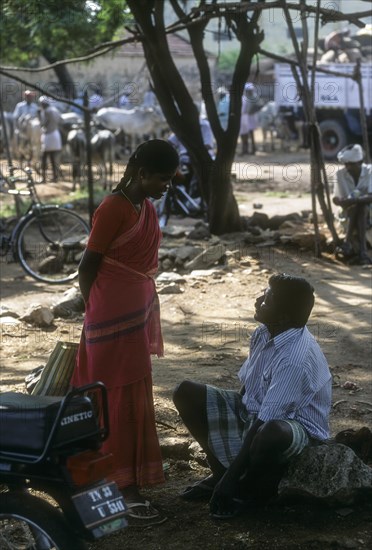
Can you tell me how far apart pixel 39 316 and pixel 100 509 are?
464cm

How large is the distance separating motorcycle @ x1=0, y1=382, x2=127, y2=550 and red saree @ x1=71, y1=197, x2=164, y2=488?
1021 millimetres

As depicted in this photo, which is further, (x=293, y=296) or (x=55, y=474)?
(x=293, y=296)

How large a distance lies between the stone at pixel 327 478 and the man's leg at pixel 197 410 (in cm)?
31

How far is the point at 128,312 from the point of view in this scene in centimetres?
389

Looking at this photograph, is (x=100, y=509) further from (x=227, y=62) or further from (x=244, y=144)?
(x=227, y=62)

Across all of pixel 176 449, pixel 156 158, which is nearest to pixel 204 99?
pixel 176 449

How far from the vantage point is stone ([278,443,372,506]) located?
362 centimetres

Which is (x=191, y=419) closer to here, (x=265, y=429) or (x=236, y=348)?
(x=265, y=429)

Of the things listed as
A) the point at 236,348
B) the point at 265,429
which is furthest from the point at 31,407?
the point at 236,348

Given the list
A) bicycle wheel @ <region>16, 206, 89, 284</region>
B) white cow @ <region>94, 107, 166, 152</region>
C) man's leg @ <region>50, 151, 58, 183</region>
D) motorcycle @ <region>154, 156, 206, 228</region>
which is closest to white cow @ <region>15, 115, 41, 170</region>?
man's leg @ <region>50, 151, 58, 183</region>

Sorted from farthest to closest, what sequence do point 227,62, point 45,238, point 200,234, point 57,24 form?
point 227,62, point 57,24, point 200,234, point 45,238

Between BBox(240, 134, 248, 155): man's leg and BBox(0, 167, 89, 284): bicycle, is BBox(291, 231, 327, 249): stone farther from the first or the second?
BBox(240, 134, 248, 155): man's leg

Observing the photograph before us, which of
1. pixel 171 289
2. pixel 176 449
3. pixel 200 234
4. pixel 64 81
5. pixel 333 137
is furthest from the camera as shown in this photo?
pixel 64 81

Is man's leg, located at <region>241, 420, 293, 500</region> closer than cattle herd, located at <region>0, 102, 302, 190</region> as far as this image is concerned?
Yes
